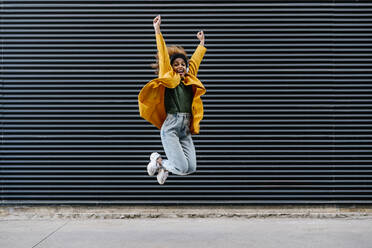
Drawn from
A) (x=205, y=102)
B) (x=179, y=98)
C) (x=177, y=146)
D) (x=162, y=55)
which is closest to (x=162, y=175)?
(x=177, y=146)

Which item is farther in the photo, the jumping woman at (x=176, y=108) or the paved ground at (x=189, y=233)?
the paved ground at (x=189, y=233)

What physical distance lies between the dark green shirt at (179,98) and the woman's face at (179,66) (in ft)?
0.46

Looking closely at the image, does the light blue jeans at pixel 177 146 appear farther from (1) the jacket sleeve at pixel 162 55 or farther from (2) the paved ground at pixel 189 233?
(2) the paved ground at pixel 189 233

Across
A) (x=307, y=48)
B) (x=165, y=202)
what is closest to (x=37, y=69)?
(x=165, y=202)

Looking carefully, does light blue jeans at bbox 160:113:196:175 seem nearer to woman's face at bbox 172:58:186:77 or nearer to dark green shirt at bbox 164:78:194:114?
dark green shirt at bbox 164:78:194:114

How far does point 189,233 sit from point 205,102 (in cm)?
207

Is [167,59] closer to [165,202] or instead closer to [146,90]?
[146,90]

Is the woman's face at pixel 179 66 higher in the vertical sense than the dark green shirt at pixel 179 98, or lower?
higher

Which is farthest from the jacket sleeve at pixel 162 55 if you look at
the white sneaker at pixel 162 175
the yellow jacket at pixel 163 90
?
the white sneaker at pixel 162 175

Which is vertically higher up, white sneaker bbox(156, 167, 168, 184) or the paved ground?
white sneaker bbox(156, 167, 168, 184)

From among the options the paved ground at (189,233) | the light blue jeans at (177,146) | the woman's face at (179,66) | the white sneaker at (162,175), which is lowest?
the paved ground at (189,233)

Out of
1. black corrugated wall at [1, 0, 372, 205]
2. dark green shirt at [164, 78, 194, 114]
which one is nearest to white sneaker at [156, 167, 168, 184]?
dark green shirt at [164, 78, 194, 114]

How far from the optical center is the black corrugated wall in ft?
22.7

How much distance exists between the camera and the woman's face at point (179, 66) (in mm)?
4929
